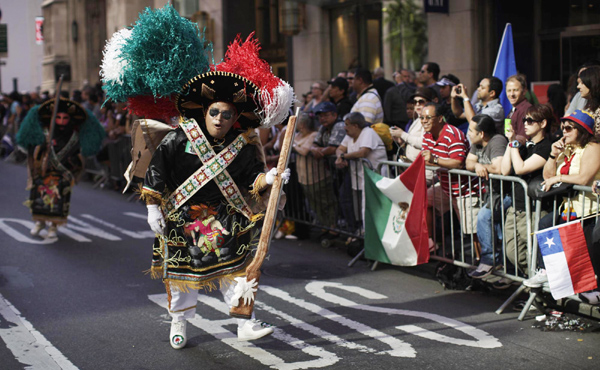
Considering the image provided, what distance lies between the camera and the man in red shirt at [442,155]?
7.58 m

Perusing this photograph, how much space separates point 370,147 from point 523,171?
7.87ft

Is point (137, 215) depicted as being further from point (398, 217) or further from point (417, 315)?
point (417, 315)

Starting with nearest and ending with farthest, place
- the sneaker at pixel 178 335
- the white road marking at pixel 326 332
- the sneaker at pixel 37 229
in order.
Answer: the white road marking at pixel 326 332
the sneaker at pixel 178 335
the sneaker at pixel 37 229

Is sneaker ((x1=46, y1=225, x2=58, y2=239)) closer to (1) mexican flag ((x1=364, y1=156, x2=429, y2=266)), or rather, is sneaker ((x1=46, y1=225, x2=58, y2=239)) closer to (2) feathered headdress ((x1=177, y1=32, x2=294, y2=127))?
(1) mexican flag ((x1=364, y1=156, x2=429, y2=266))

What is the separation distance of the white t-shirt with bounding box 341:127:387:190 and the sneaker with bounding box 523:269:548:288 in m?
2.72

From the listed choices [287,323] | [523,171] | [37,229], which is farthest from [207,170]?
[37,229]

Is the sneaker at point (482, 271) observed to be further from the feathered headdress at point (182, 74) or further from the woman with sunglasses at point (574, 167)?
the feathered headdress at point (182, 74)

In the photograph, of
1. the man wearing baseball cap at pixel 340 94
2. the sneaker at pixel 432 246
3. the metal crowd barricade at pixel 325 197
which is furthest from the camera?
the man wearing baseball cap at pixel 340 94

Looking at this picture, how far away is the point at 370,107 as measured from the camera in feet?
33.4

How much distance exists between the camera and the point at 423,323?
631 cm

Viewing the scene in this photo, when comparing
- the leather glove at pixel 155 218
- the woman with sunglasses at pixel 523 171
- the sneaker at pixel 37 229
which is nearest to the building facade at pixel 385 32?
the sneaker at pixel 37 229

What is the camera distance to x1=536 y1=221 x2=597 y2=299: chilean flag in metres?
6.00

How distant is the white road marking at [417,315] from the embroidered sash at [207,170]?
1.67m

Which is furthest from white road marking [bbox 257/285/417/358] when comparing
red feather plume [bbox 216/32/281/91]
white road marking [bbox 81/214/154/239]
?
white road marking [bbox 81/214/154/239]
